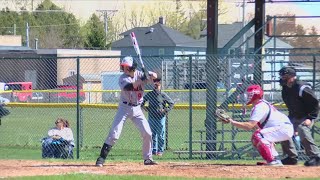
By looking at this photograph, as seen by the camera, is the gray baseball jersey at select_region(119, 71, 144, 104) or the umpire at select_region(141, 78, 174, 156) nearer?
the gray baseball jersey at select_region(119, 71, 144, 104)

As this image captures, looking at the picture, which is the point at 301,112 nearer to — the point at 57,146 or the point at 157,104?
the point at 157,104

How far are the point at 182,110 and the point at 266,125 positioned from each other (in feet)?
48.8

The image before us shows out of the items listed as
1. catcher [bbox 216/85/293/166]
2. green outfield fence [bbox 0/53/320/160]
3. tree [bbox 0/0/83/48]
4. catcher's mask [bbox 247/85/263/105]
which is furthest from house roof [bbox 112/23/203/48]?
catcher's mask [bbox 247/85/263/105]

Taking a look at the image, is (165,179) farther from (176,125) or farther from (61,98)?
(61,98)

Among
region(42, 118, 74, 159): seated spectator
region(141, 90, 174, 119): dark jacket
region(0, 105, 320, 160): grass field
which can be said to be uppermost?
region(141, 90, 174, 119): dark jacket

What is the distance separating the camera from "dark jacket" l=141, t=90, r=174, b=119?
18312 mm

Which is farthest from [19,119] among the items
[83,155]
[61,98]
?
[83,155]

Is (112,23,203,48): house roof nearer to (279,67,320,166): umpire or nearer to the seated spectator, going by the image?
the seated spectator

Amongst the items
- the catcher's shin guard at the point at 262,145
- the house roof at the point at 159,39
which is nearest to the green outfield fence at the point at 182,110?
the catcher's shin guard at the point at 262,145

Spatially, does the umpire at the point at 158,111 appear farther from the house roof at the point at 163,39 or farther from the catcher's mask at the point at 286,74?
the house roof at the point at 163,39

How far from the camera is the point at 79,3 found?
277ft

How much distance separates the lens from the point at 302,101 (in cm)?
1340

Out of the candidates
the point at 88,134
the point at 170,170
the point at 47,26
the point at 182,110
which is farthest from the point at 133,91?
the point at 47,26

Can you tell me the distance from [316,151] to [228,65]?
636 cm
